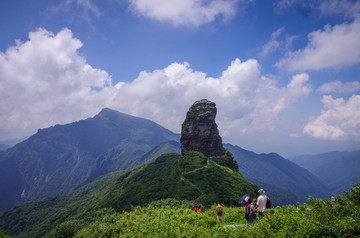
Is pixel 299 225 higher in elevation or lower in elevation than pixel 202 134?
lower

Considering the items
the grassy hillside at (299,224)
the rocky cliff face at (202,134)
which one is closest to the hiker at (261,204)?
the grassy hillside at (299,224)

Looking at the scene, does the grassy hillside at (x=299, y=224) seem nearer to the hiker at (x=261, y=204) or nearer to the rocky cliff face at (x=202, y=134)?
the hiker at (x=261, y=204)

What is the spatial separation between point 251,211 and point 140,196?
267 feet

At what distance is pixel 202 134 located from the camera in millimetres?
118438

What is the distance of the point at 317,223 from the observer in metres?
11.8

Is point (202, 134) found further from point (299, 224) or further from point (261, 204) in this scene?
point (299, 224)

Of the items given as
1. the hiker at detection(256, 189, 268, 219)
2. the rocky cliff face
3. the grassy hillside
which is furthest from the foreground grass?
the rocky cliff face

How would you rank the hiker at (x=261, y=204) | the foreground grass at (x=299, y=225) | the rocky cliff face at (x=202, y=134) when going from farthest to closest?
the rocky cliff face at (x=202, y=134) → the hiker at (x=261, y=204) → the foreground grass at (x=299, y=225)

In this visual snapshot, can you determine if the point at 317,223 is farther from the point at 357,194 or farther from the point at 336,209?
the point at 357,194

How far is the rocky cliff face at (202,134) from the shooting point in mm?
116944

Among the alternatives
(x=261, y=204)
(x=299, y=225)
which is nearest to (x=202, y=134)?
(x=261, y=204)

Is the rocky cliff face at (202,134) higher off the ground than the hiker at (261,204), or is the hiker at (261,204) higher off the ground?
the rocky cliff face at (202,134)

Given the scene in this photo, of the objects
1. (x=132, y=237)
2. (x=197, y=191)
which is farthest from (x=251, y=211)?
(x=197, y=191)

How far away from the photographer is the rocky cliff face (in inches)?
4604
